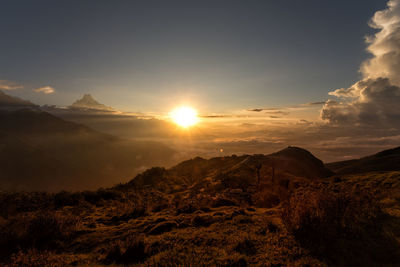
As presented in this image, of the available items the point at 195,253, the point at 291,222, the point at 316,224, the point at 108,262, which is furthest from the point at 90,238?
the point at 316,224

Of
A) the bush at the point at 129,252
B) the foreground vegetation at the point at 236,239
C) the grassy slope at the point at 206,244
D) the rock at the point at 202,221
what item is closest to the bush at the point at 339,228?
the foreground vegetation at the point at 236,239

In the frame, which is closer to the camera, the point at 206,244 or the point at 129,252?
the point at 129,252

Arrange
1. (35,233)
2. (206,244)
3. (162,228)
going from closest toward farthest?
(206,244) → (35,233) → (162,228)

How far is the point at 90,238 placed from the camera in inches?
486

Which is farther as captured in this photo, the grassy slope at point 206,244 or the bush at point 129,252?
the bush at point 129,252

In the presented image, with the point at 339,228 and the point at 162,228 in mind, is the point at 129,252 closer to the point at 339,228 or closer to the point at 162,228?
the point at 162,228

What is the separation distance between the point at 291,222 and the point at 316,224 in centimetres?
115

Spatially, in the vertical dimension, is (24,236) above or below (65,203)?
above

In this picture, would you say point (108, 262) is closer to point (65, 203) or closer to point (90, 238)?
point (90, 238)

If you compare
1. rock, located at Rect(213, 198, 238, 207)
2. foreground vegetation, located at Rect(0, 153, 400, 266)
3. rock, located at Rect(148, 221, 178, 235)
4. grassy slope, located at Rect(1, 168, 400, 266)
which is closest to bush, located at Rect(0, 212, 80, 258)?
foreground vegetation, located at Rect(0, 153, 400, 266)

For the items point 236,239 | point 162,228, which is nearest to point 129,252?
point 162,228

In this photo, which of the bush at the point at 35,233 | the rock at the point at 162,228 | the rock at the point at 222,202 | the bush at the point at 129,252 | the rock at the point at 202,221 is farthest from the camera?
the rock at the point at 222,202

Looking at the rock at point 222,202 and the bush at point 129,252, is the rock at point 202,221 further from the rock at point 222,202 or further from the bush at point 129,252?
the rock at point 222,202

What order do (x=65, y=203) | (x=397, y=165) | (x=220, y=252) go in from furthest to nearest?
(x=397, y=165), (x=65, y=203), (x=220, y=252)
